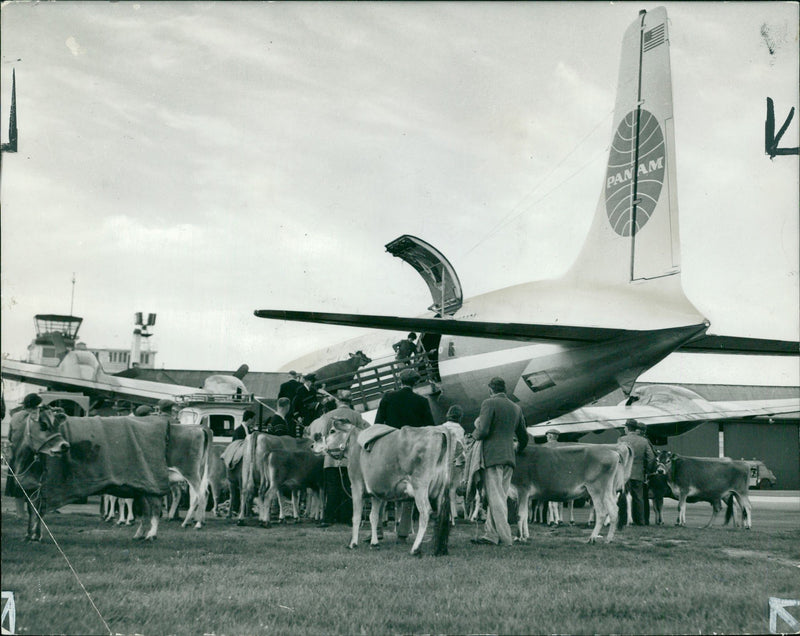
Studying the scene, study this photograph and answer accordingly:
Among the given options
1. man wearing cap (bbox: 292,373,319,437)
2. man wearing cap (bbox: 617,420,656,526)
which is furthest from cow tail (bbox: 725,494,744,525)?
man wearing cap (bbox: 292,373,319,437)

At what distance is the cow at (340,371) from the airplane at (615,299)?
248 centimetres

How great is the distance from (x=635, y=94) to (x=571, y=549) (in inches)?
269

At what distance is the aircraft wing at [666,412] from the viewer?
44.4ft

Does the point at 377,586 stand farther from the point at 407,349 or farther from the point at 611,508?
the point at 407,349

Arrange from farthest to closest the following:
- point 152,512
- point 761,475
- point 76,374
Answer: point 761,475 < point 76,374 < point 152,512

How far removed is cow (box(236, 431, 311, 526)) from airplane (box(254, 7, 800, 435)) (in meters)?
2.73

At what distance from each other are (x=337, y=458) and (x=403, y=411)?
106cm

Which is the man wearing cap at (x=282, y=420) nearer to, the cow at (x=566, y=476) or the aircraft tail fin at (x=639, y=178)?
the cow at (x=566, y=476)

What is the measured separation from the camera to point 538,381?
12164 mm

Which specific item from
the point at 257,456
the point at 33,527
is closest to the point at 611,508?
the point at 257,456

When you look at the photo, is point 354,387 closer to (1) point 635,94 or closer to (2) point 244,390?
(2) point 244,390

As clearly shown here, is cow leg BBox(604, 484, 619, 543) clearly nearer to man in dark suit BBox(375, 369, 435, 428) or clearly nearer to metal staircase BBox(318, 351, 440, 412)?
man in dark suit BBox(375, 369, 435, 428)

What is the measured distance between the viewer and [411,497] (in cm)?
868

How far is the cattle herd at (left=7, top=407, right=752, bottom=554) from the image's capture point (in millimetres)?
8188
